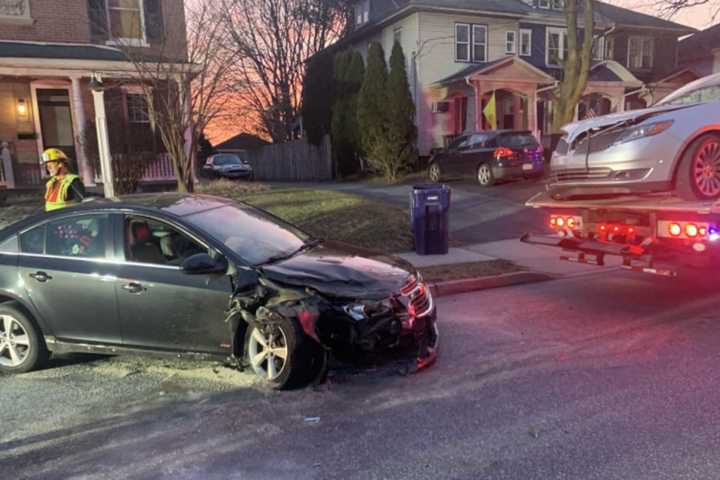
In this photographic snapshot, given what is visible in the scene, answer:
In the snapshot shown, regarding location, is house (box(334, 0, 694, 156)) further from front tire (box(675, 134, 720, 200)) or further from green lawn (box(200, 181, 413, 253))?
front tire (box(675, 134, 720, 200))

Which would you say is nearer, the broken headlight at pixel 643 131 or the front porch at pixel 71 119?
the broken headlight at pixel 643 131

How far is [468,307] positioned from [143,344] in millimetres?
3590

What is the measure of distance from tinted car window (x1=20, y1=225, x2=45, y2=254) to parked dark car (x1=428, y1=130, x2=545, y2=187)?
1275 centimetres

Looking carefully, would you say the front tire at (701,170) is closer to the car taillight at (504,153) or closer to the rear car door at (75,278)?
the rear car door at (75,278)

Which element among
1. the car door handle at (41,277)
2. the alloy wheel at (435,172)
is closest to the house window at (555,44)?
the alloy wheel at (435,172)

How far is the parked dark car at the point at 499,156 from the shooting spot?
15.4 m

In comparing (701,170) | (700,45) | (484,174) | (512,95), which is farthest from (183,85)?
(700,45)

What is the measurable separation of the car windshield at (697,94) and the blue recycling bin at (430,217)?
3564 mm

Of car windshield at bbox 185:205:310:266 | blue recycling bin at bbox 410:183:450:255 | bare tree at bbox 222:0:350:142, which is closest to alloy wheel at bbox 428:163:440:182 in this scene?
blue recycling bin at bbox 410:183:450:255

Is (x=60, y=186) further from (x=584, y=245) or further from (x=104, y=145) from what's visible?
(x=104, y=145)

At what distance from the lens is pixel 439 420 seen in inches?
142

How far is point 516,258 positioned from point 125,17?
46.5 ft

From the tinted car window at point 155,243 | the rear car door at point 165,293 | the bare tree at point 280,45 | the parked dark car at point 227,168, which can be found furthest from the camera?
the bare tree at point 280,45

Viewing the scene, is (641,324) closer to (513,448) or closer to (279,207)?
(513,448)
